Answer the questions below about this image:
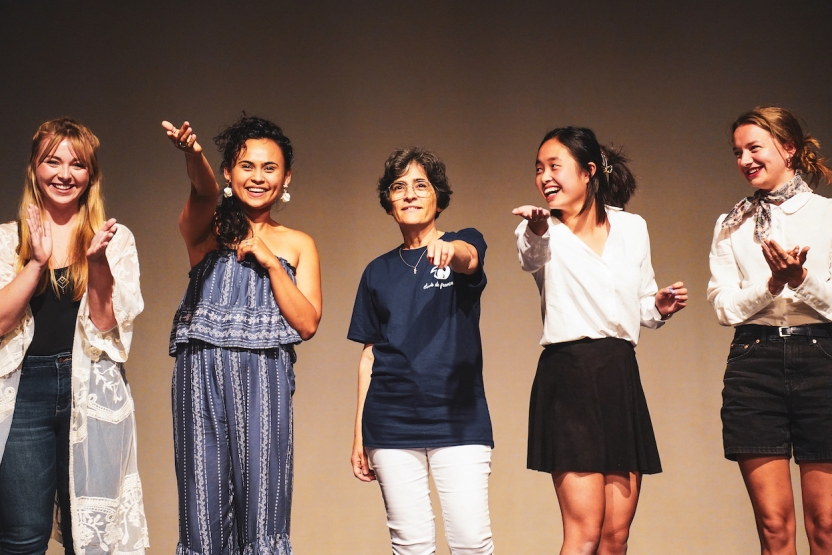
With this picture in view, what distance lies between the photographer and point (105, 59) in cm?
383

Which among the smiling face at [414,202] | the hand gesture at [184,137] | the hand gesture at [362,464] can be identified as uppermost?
the hand gesture at [184,137]

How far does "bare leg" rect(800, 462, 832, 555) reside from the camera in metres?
2.18

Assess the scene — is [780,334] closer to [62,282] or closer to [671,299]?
[671,299]

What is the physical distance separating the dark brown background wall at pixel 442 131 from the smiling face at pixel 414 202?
49.0 inches


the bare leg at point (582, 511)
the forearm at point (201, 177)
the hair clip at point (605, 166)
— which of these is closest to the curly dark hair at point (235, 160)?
the forearm at point (201, 177)

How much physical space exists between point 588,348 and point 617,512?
1.45 feet

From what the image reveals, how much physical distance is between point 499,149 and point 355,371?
126 centimetres

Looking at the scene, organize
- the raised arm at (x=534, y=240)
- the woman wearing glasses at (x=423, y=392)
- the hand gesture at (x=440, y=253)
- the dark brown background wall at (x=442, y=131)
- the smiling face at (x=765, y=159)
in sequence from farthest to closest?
the dark brown background wall at (x=442, y=131) → the smiling face at (x=765, y=159) → the woman wearing glasses at (x=423, y=392) → the raised arm at (x=534, y=240) → the hand gesture at (x=440, y=253)

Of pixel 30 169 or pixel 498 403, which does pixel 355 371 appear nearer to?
pixel 498 403

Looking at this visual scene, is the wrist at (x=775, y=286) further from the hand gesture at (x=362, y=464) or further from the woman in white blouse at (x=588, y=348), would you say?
the hand gesture at (x=362, y=464)

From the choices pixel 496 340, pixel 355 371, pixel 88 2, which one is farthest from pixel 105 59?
pixel 496 340

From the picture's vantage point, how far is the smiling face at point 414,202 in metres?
2.46

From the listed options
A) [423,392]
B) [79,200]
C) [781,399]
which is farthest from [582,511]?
[79,200]

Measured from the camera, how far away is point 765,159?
7.77ft
